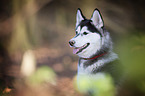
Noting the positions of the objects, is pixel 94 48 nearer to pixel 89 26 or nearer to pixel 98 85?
pixel 89 26

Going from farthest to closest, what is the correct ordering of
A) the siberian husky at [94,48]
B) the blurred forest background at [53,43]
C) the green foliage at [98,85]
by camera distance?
the blurred forest background at [53,43] < the siberian husky at [94,48] < the green foliage at [98,85]

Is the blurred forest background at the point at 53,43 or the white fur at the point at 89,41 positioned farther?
the blurred forest background at the point at 53,43

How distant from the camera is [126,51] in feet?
8.37

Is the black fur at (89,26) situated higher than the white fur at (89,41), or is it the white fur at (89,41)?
the black fur at (89,26)

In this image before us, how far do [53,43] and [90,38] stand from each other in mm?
1528

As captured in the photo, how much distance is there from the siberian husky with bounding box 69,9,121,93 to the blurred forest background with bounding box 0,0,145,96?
0.70 feet

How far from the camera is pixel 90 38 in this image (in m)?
2.30

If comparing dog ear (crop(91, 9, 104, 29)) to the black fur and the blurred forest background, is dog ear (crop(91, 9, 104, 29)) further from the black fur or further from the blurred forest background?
the blurred forest background

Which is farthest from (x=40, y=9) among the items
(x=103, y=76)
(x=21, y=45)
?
(x=103, y=76)

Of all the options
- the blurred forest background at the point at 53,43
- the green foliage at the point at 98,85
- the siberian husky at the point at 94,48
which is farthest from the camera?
the blurred forest background at the point at 53,43

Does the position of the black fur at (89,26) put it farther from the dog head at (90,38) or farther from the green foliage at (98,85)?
the green foliage at (98,85)

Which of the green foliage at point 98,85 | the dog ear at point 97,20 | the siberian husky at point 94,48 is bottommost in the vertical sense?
the green foliage at point 98,85

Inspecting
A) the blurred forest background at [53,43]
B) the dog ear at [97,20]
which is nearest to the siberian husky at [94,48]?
the dog ear at [97,20]

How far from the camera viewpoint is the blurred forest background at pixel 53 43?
2559mm
